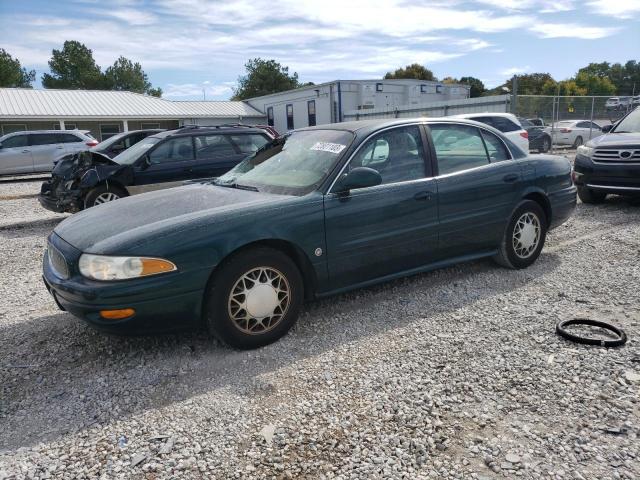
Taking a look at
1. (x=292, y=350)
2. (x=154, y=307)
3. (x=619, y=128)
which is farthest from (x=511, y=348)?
(x=619, y=128)

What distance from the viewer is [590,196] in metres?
8.63

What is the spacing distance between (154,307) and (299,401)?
3.54 feet

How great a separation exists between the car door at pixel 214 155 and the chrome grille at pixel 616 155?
20.7ft

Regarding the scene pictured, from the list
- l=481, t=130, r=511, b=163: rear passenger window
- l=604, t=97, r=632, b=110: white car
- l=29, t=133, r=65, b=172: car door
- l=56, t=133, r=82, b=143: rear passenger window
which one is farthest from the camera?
l=604, t=97, r=632, b=110: white car

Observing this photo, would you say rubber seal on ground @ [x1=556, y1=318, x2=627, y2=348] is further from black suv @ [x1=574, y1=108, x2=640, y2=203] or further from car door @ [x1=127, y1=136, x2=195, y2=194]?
car door @ [x1=127, y1=136, x2=195, y2=194]

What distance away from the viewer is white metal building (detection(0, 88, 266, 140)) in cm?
3027

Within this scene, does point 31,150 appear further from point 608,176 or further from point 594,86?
point 594,86

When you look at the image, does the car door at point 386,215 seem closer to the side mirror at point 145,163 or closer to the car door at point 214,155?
the car door at point 214,155

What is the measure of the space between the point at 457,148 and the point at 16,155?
16610mm

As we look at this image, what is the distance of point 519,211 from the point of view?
4.92 meters

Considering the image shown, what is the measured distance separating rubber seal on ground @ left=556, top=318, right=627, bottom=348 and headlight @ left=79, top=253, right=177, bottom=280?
2.76 meters

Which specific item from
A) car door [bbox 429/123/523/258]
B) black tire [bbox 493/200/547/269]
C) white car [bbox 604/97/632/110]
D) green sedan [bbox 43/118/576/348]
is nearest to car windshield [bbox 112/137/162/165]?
green sedan [bbox 43/118/576/348]

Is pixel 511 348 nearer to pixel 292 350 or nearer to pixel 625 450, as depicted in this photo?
pixel 625 450

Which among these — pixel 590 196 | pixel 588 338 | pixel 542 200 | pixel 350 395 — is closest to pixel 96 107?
pixel 590 196
